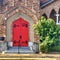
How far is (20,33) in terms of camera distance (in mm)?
29906

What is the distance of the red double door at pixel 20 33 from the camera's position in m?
29.8

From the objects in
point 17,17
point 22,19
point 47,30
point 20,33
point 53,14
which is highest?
point 53,14

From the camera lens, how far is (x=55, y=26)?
28.3 metres

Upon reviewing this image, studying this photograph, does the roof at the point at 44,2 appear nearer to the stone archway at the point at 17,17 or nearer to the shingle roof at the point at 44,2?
the shingle roof at the point at 44,2

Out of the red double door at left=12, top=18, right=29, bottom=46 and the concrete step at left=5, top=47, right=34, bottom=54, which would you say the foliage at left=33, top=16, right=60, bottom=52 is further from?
the red double door at left=12, top=18, right=29, bottom=46

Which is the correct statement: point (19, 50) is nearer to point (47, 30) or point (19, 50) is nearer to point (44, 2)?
point (47, 30)

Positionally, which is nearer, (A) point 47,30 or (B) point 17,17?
(A) point 47,30

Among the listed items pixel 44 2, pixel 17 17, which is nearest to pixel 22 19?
pixel 17 17

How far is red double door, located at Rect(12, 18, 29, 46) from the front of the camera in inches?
1174

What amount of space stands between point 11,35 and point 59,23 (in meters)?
5.54

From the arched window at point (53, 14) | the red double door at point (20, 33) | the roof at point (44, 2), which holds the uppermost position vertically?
the roof at point (44, 2)

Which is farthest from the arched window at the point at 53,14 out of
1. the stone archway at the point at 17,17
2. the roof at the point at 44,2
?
the stone archway at the point at 17,17

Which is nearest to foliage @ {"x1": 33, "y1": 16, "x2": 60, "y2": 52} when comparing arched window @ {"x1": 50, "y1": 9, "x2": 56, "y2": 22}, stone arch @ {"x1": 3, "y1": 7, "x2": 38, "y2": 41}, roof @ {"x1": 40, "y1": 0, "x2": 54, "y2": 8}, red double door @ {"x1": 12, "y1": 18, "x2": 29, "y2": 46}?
stone arch @ {"x1": 3, "y1": 7, "x2": 38, "y2": 41}

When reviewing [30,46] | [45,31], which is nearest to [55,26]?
[45,31]
